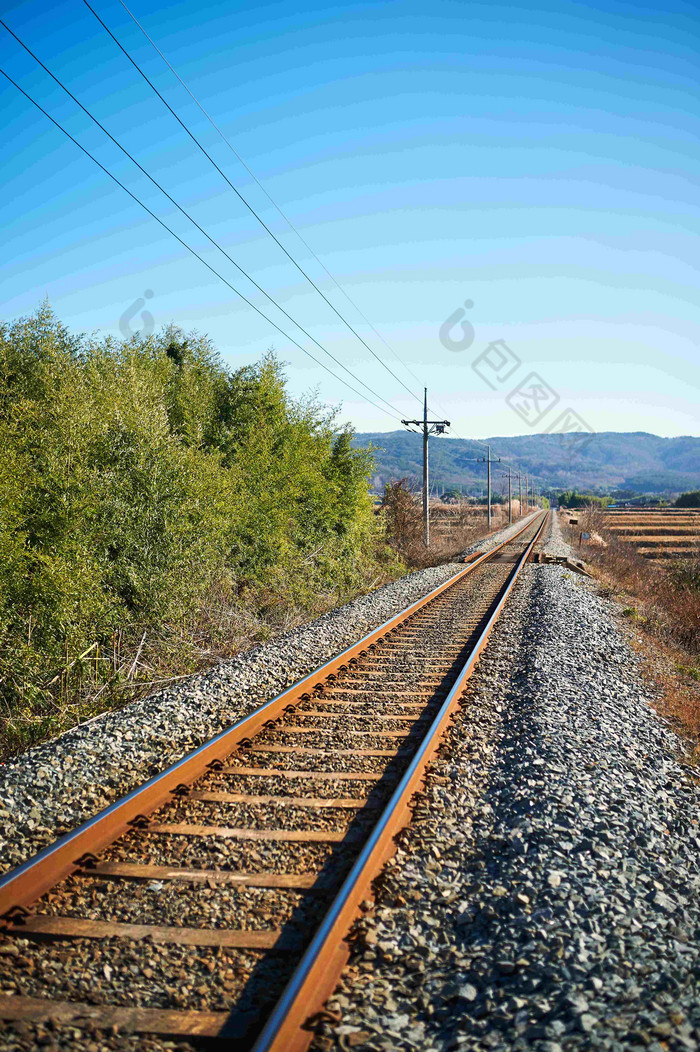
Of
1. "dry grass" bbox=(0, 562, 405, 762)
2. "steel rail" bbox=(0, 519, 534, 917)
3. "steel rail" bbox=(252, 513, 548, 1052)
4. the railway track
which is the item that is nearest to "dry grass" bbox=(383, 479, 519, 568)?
"dry grass" bbox=(0, 562, 405, 762)

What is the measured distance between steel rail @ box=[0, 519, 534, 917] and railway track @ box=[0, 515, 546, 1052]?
0.01m

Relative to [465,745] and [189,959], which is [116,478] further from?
[189,959]

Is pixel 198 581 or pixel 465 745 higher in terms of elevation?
pixel 198 581

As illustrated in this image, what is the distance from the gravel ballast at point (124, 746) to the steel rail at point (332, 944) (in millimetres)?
2116

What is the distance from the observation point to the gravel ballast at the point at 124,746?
4.88 meters

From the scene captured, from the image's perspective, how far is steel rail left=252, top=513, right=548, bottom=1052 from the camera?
2721 millimetres

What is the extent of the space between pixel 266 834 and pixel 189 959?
1.26 m

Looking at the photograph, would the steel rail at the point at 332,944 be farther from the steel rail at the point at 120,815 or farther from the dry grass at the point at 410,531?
the dry grass at the point at 410,531

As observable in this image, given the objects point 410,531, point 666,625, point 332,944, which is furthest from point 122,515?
point 410,531

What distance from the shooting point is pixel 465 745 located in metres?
6.31

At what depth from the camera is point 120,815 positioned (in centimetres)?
464

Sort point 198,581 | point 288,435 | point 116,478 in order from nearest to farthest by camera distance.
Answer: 1. point 116,478
2. point 198,581
3. point 288,435

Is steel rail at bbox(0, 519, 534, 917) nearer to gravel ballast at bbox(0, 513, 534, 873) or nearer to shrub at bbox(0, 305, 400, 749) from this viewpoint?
gravel ballast at bbox(0, 513, 534, 873)

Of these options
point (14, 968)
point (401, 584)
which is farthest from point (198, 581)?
point (401, 584)
